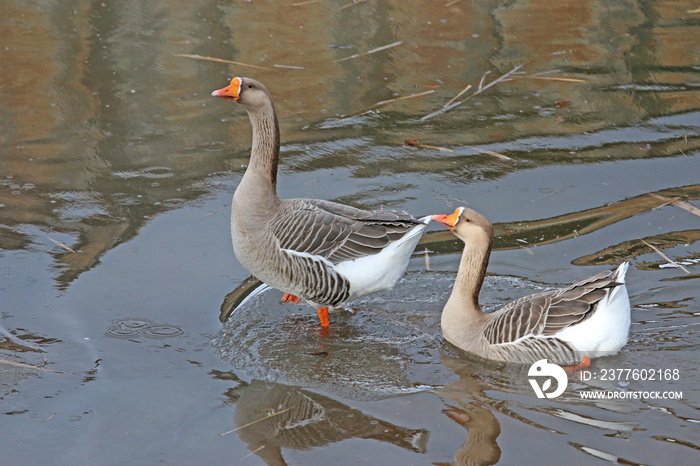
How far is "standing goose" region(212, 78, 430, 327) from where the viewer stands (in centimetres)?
547

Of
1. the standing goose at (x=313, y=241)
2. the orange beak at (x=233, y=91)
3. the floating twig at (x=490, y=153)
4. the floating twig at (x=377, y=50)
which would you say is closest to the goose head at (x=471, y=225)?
the standing goose at (x=313, y=241)

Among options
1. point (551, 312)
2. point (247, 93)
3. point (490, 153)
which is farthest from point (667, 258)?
point (247, 93)

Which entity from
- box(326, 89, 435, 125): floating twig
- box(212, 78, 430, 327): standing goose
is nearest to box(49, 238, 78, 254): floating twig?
box(212, 78, 430, 327): standing goose

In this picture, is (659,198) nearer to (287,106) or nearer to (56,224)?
(287,106)

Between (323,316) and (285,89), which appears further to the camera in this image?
(285,89)

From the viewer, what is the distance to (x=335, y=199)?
688 centimetres

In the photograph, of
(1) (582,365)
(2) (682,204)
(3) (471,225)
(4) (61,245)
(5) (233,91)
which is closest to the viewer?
(1) (582,365)

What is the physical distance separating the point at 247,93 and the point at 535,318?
260 centimetres

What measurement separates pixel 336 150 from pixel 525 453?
4.26 metres

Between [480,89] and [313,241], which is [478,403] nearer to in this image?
[313,241]

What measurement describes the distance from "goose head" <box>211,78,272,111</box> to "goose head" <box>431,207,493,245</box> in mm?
1582

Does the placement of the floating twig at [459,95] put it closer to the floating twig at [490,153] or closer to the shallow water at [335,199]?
Result: the shallow water at [335,199]

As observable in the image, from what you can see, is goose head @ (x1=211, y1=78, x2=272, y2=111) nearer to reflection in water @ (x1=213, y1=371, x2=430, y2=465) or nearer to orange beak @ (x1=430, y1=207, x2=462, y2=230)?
orange beak @ (x1=430, y1=207, x2=462, y2=230)

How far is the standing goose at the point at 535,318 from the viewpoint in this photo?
4.72 metres
